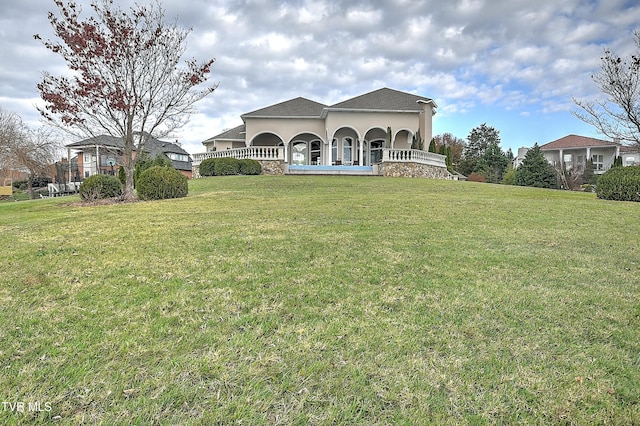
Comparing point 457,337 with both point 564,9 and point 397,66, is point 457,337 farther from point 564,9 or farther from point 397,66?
point 397,66

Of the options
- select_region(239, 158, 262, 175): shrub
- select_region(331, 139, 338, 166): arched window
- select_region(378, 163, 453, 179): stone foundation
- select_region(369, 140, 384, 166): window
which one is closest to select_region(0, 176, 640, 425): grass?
select_region(239, 158, 262, 175): shrub

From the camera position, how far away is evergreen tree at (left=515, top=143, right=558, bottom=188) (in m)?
26.5

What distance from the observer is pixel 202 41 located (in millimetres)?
14148

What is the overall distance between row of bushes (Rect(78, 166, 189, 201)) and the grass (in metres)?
5.99

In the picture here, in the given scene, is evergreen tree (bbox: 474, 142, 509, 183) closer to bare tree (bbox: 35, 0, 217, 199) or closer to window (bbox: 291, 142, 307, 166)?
window (bbox: 291, 142, 307, 166)

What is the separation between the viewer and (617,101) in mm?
12906

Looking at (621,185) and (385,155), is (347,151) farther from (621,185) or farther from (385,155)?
(621,185)

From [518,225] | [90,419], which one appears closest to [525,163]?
[518,225]

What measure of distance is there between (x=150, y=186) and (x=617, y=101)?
17.0 m

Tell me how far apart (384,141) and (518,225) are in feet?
62.2

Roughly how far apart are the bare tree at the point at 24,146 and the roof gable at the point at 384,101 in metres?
20.0

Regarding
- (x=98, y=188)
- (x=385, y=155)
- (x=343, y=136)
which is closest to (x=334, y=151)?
(x=343, y=136)

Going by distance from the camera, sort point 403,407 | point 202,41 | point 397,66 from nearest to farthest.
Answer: point 403,407
point 202,41
point 397,66

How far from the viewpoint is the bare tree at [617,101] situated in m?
12.6
